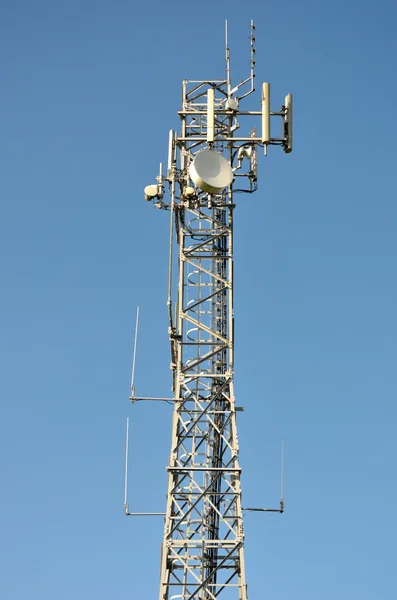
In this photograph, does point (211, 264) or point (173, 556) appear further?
point (211, 264)

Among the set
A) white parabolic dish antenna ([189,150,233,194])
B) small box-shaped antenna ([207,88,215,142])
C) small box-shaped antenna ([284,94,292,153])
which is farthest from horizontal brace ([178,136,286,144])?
white parabolic dish antenna ([189,150,233,194])

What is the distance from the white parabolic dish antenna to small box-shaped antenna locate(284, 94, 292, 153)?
263cm

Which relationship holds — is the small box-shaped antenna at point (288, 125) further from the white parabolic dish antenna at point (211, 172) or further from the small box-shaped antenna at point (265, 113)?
the white parabolic dish antenna at point (211, 172)

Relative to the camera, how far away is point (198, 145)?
6106 cm

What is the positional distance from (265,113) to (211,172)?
10.6 ft

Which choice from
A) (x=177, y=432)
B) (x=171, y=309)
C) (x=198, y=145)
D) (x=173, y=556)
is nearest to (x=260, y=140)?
(x=198, y=145)

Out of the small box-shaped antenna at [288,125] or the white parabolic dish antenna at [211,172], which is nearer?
the white parabolic dish antenna at [211,172]

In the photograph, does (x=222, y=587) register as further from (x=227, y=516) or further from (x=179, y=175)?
(x=179, y=175)

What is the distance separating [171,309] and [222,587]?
962 centimetres

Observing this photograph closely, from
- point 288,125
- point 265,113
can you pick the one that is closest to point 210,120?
point 265,113

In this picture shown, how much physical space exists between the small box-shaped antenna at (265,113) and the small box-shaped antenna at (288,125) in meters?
0.80

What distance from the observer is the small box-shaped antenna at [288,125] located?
60.1 metres

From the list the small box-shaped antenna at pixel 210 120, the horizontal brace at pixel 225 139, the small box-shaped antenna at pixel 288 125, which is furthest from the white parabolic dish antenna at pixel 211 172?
the small box-shaped antenna at pixel 288 125

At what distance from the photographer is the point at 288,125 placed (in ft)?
198
